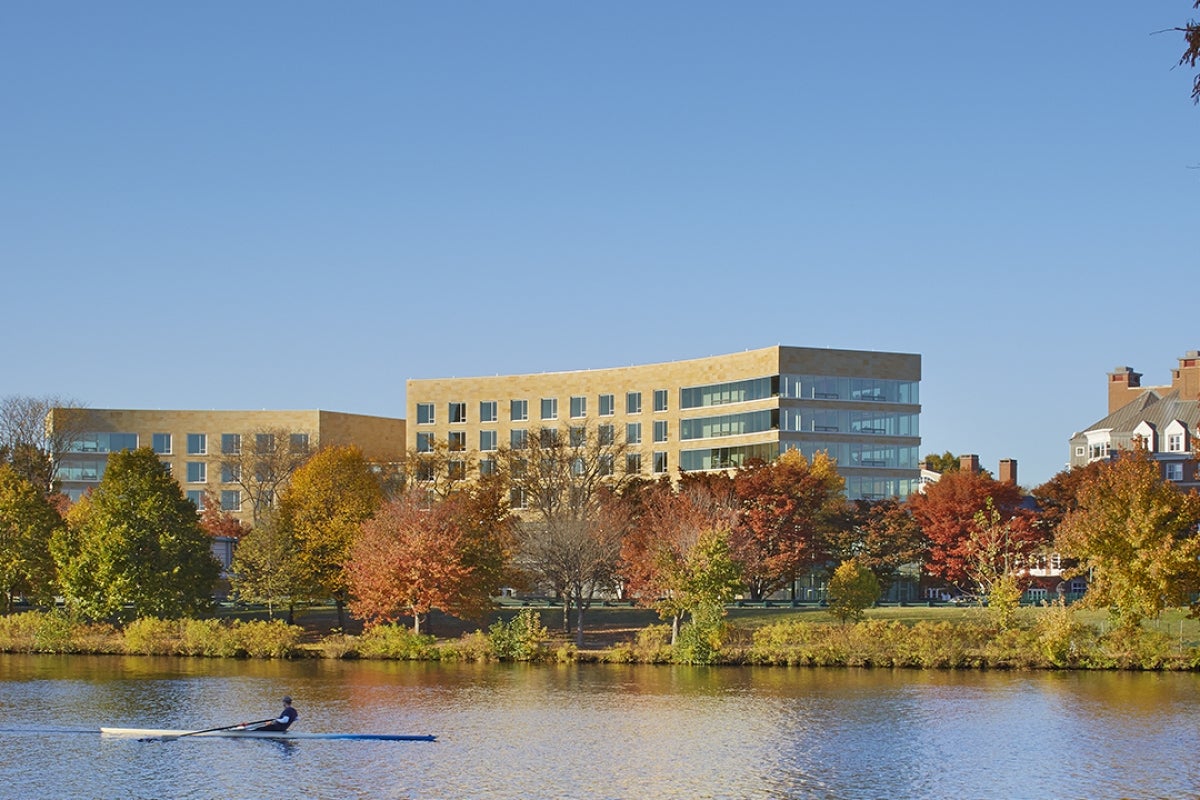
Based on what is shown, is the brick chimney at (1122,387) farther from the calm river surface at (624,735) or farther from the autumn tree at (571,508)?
the calm river surface at (624,735)

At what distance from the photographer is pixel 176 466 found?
15225 cm

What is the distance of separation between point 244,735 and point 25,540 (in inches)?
1863

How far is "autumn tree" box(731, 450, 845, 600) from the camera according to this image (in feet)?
311

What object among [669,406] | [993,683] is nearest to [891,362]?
[669,406]

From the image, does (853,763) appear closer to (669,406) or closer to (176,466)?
(669,406)

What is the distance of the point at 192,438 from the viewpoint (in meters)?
153

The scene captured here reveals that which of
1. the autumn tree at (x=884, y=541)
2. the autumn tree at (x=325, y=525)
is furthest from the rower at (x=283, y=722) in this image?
Result: the autumn tree at (x=884, y=541)

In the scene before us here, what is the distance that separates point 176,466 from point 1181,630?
343 ft

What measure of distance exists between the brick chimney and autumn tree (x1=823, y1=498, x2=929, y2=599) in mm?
73299

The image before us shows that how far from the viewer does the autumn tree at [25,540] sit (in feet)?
293

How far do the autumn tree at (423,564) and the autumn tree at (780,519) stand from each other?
1625cm

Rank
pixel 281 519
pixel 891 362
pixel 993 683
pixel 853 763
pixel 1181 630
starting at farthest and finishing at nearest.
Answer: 1. pixel 891 362
2. pixel 281 519
3. pixel 1181 630
4. pixel 993 683
5. pixel 853 763

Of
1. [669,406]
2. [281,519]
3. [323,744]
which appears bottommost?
[323,744]

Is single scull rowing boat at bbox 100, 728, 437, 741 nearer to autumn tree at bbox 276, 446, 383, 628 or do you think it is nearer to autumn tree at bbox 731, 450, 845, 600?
autumn tree at bbox 276, 446, 383, 628
